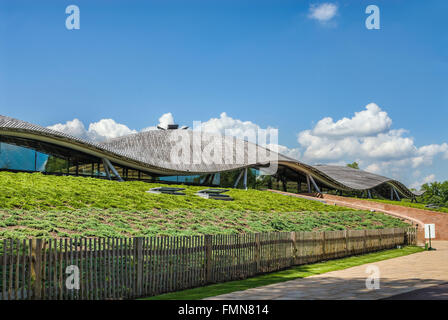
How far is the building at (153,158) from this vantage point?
119 ft

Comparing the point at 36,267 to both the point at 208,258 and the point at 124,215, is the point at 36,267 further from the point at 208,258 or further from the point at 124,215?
the point at 124,215

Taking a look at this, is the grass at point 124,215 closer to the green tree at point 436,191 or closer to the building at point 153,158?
the building at point 153,158

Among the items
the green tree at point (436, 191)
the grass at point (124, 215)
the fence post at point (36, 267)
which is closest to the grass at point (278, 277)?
the fence post at point (36, 267)

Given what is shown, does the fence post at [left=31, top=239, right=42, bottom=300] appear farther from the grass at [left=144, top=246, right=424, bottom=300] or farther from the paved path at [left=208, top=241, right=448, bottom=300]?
the paved path at [left=208, top=241, right=448, bottom=300]

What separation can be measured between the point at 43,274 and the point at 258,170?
170 ft

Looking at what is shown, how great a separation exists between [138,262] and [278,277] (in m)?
5.20

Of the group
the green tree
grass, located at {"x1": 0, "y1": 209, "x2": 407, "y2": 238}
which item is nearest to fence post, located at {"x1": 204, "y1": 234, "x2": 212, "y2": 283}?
grass, located at {"x1": 0, "y1": 209, "x2": 407, "y2": 238}

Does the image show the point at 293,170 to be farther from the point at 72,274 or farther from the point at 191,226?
the point at 72,274

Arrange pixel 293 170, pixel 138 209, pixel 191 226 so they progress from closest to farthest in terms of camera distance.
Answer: pixel 191 226, pixel 138 209, pixel 293 170

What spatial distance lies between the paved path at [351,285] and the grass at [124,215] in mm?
6459

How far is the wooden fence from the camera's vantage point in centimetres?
894

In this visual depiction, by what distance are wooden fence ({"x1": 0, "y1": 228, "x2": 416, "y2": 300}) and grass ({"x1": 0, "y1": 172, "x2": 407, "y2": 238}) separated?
3.36 metres

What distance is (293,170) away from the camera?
216 ft
